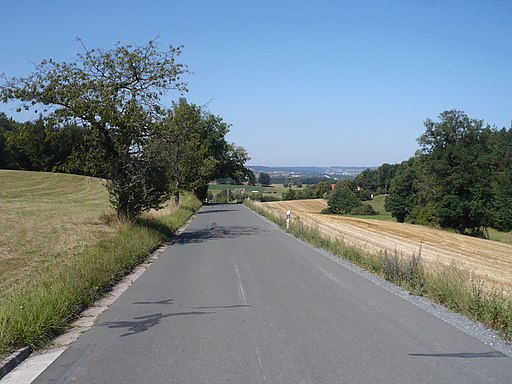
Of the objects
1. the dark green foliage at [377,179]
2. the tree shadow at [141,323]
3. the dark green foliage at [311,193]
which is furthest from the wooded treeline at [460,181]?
the dark green foliage at [377,179]

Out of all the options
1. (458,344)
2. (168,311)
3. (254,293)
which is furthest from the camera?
(254,293)

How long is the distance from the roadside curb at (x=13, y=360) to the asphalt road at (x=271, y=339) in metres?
0.45

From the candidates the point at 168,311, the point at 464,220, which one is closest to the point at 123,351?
the point at 168,311

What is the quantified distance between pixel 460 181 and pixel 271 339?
2322 inches

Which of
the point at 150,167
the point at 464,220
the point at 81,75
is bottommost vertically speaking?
the point at 464,220

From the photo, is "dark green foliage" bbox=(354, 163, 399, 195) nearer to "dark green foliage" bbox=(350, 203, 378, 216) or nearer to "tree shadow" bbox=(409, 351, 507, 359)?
"dark green foliage" bbox=(350, 203, 378, 216)

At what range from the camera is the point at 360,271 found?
13.5 metres

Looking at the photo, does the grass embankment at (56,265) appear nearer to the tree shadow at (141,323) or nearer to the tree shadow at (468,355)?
the tree shadow at (141,323)

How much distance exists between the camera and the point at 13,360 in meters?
6.00

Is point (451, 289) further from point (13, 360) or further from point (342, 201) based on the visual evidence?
point (342, 201)

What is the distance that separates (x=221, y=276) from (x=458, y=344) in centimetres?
676

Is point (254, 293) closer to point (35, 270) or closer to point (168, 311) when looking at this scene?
point (168, 311)

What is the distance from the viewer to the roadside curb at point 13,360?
A: 5719mm

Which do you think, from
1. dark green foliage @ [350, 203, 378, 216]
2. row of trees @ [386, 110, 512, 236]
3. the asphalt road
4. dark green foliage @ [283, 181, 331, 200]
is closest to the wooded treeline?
row of trees @ [386, 110, 512, 236]
